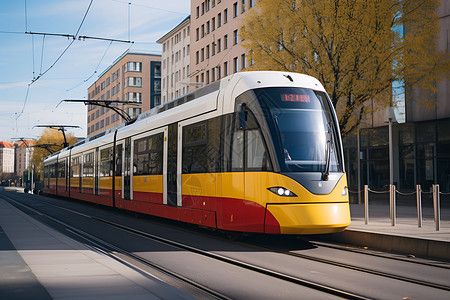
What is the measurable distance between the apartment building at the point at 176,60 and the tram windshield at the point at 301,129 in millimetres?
58966

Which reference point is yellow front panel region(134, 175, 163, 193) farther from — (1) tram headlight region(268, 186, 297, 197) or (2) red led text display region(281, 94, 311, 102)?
(1) tram headlight region(268, 186, 297, 197)

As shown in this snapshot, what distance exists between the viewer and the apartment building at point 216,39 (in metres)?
54.0

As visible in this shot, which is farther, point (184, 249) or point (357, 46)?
point (357, 46)

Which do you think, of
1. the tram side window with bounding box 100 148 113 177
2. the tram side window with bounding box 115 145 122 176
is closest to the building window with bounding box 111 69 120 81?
the tram side window with bounding box 100 148 113 177

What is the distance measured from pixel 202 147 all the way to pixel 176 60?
65.4 metres

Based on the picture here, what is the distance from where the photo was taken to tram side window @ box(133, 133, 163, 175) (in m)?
16.4

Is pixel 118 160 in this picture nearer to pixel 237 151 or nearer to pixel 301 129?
pixel 237 151

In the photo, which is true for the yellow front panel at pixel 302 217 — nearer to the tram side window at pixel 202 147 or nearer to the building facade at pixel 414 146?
the tram side window at pixel 202 147

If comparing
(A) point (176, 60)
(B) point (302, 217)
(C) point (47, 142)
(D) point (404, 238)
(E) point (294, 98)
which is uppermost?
(A) point (176, 60)

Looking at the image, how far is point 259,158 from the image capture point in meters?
11.2

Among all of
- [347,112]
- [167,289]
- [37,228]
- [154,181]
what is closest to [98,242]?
[37,228]

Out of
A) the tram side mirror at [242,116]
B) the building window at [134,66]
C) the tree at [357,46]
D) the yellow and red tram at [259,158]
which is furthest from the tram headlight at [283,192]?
the building window at [134,66]

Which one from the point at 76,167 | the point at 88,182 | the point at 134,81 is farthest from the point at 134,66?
the point at 88,182

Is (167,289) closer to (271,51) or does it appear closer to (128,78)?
(271,51)
